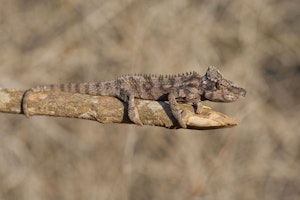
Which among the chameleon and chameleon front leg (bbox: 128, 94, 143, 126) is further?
the chameleon

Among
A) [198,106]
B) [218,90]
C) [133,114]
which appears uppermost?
[218,90]

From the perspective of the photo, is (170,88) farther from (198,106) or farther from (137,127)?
(137,127)

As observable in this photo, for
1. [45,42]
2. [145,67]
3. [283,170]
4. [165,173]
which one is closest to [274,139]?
[283,170]

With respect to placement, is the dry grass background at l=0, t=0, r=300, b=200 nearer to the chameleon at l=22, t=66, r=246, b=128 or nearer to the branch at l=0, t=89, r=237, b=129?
the chameleon at l=22, t=66, r=246, b=128

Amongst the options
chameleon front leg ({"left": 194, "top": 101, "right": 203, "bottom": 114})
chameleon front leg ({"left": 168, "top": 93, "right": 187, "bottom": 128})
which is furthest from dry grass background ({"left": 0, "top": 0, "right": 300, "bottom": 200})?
chameleon front leg ({"left": 168, "top": 93, "right": 187, "bottom": 128})

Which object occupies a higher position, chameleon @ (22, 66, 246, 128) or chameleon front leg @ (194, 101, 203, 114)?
chameleon @ (22, 66, 246, 128)

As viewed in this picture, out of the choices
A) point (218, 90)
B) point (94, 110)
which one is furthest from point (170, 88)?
point (94, 110)
